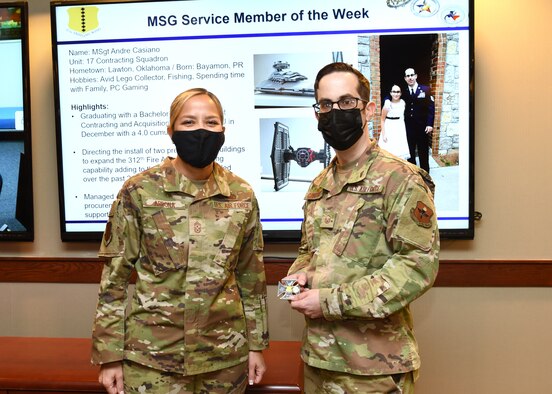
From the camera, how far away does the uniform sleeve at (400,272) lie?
1.58 m

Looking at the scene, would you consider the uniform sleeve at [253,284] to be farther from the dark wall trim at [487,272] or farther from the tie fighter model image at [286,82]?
the tie fighter model image at [286,82]

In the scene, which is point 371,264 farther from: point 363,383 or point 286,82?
point 286,82

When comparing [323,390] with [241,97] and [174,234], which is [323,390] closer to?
[174,234]

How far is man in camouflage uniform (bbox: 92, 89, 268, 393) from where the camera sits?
5.95 ft

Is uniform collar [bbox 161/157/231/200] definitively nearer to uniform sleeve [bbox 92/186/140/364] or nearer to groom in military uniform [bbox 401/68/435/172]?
uniform sleeve [bbox 92/186/140/364]

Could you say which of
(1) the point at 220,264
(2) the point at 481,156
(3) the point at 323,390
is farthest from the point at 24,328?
(2) the point at 481,156

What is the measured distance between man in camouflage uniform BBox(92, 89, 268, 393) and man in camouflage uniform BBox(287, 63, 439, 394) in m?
0.28

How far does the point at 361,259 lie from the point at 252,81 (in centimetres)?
151

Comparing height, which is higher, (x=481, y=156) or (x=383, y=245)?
(x=481, y=156)

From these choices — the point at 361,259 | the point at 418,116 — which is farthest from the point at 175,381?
the point at 418,116

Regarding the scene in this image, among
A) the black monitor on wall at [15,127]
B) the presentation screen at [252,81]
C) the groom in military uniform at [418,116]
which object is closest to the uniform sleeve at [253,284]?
the presentation screen at [252,81]

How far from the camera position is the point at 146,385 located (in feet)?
5.94

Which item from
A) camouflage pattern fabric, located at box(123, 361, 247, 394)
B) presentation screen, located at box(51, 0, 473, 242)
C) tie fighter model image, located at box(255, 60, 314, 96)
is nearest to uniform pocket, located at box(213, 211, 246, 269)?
camouflage pattern fabric, located at box(123, 361, 247, 394)

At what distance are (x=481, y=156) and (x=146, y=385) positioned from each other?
2.03 meters
